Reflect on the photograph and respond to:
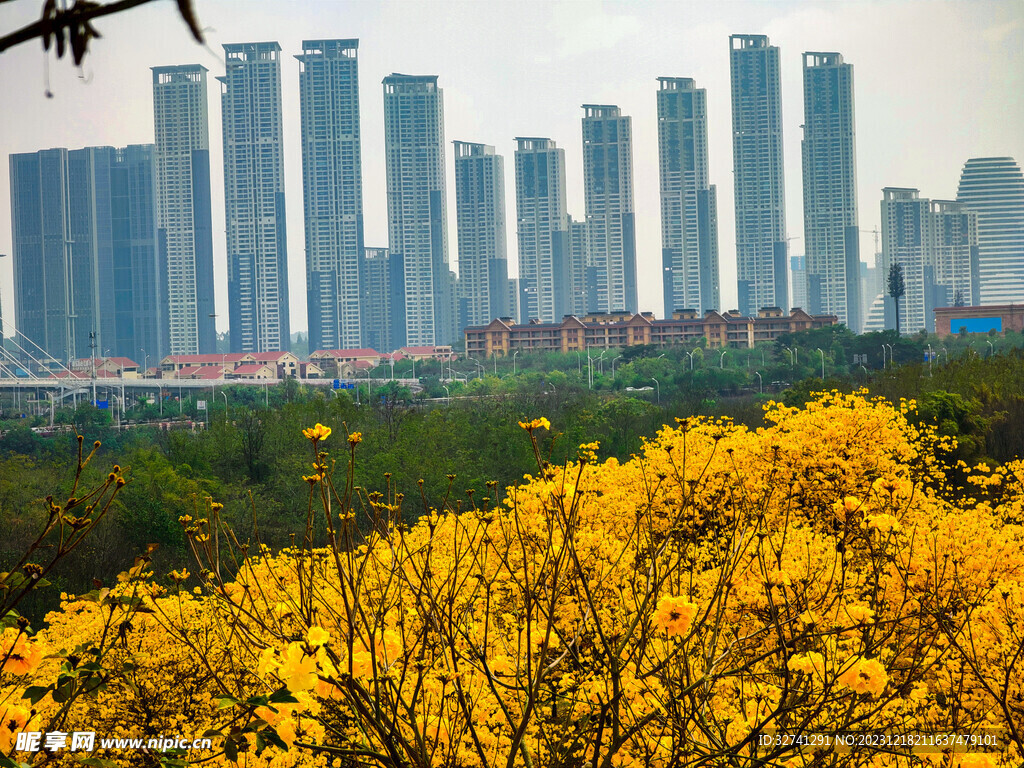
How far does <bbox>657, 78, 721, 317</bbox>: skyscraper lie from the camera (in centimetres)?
9338

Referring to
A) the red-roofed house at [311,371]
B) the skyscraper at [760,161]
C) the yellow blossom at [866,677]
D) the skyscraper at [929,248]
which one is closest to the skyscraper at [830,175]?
the skyscraper at [760,161]

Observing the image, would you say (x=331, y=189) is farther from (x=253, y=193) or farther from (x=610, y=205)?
(x=610, y=205)

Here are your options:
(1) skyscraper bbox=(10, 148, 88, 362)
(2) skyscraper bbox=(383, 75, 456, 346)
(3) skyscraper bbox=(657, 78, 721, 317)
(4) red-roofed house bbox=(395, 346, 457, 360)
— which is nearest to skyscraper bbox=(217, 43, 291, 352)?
(2) skyscraper bbox=(383, 75, 456, 346)

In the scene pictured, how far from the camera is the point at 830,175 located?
90875 millimetres

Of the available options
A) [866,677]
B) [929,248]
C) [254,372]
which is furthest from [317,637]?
[929,248]

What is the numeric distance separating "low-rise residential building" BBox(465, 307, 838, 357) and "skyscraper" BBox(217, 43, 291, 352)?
3992 centimetres

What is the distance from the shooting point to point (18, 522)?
15.9 metres

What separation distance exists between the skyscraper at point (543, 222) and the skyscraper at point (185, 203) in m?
31.5

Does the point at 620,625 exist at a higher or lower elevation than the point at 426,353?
lower

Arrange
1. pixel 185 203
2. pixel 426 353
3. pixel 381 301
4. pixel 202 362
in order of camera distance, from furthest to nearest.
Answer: pixel 381 301 → pixel 185 203 → pixel 426 353 → pixel 202 362

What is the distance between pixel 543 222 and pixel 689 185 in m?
15.4

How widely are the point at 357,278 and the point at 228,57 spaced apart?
26.2 meters

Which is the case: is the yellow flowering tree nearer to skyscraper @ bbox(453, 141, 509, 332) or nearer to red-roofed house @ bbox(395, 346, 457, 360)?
red-roofed house @ bbox(395, 346, 457, 360)

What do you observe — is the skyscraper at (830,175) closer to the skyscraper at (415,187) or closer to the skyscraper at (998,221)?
the skyscraper at (998,221)
